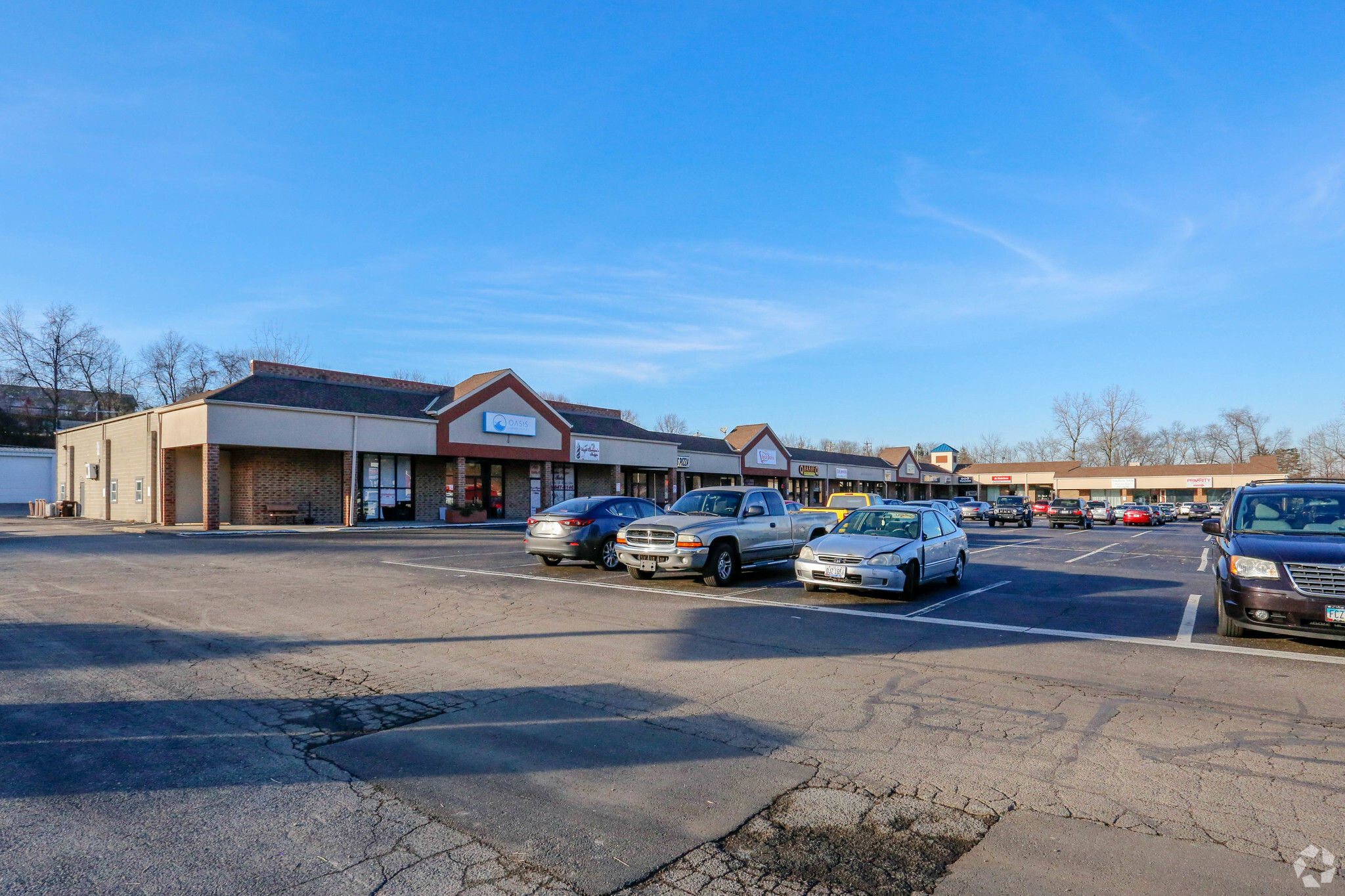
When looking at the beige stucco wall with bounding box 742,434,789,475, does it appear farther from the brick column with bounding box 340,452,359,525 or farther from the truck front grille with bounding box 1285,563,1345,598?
the truck front grille with bounding box 1285,563,1345,598

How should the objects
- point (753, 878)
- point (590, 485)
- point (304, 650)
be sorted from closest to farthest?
point (753, 878) → point (304, 650) → point (590, 485)

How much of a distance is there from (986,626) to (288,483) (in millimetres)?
29135

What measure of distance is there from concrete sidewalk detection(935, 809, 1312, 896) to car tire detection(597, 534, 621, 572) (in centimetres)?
1181

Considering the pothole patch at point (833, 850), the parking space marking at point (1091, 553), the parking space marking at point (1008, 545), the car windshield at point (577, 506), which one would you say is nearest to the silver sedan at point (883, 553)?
the car windshield at point (577, 506)

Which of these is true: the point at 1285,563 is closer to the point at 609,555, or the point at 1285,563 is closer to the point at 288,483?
the point at 609,555

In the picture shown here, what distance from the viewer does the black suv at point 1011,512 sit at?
4069cm

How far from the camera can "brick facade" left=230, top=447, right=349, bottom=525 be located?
30453 mm

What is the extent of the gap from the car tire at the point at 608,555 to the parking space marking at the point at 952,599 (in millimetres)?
6360

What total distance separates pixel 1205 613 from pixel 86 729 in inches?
520

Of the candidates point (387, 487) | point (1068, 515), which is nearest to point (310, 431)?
point (387, 487)

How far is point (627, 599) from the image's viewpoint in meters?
11.9

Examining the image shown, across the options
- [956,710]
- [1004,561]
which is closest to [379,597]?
[956,710]

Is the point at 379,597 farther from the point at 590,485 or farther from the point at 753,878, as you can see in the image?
the point at 590,485

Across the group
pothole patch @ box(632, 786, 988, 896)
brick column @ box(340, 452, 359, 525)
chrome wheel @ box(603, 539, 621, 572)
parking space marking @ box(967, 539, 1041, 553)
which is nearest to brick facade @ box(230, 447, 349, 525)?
brick column @ box(340, 452, 359, 525)
